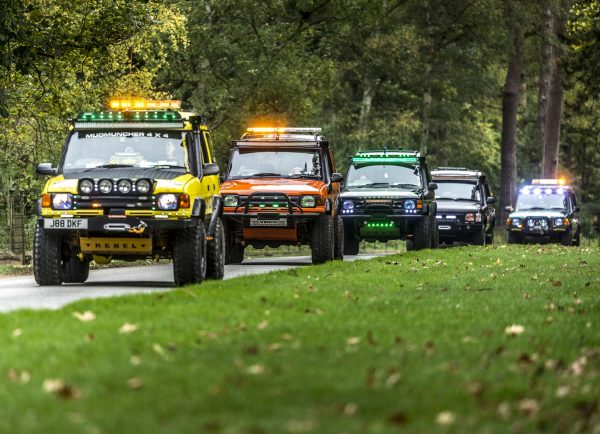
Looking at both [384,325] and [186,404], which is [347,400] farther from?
[384,325]

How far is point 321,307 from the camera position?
607 inches

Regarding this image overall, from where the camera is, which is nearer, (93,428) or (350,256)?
(93,428)

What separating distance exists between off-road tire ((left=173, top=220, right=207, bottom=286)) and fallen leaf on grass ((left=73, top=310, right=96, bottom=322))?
593 cm

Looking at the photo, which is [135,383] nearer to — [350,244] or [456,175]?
[350,244]

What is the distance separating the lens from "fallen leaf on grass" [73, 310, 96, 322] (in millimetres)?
13438

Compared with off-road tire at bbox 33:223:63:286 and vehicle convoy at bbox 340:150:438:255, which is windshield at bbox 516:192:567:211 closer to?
vehicle convoy at bbox 340:150:438:255

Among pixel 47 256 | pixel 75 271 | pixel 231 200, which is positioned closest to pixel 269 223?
pixel 231 200

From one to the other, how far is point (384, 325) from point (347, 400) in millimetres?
4497

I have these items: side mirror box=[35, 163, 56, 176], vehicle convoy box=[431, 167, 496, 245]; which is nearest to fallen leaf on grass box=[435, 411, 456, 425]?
side mirror box=[35, 163, 56, 176]

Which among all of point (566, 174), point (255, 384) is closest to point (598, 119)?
point (566, 174)

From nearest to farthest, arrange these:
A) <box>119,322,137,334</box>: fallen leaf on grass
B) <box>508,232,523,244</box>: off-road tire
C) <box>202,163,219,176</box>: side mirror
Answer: <box>119,322,137,334</box>: fallen leaf on grass, <box>202,163,219,176</box>: side mirror, <box>508,232,523,244</box>: off-road tire

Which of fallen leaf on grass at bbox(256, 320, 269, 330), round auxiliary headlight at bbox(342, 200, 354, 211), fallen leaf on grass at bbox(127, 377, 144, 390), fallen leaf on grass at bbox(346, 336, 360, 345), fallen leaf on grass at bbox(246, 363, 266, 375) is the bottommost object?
round auxiliary headlight at bbox(342, 200, 354, 211)

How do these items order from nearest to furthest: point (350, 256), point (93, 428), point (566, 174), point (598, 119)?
point (93, 428)
point (350, 256)
point (598, 119)
point (566, 174)

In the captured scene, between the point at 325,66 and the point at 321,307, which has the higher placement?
the point at 325,66
